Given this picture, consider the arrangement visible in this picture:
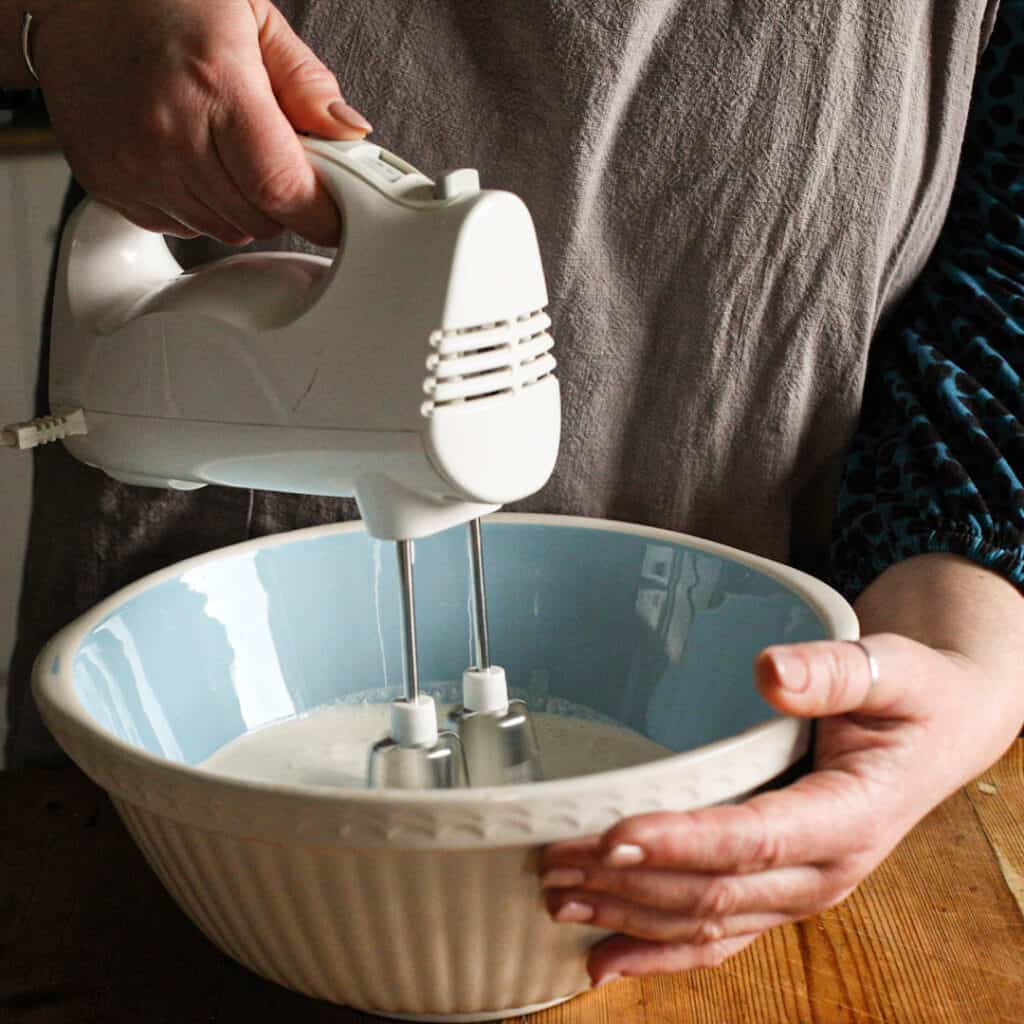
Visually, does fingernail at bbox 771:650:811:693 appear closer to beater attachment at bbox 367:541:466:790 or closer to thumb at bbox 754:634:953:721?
thumb at bbox 754:634:953:721

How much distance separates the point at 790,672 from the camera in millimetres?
495

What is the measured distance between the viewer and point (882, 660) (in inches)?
21.4

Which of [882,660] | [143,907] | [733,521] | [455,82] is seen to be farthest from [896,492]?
[143,907]

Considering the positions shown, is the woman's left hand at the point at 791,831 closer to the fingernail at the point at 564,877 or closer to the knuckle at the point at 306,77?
the fingernail at the point at 564,877

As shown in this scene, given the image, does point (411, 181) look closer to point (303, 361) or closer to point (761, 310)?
point (303, 361)

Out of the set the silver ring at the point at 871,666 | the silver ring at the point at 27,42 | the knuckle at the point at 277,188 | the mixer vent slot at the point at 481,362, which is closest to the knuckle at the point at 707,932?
the silver ring at the point at 871,666

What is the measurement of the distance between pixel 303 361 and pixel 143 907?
28cm

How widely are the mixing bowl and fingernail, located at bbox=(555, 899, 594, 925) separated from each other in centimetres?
1

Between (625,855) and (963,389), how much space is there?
415 mm

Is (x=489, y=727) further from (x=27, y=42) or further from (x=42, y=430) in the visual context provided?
(x=27, y=42)

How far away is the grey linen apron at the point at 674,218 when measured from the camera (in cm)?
70

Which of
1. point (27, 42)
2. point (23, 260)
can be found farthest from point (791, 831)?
point (23, 260)

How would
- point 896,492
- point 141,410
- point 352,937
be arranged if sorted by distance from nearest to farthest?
1. point 352,937
2. point 141,410
3. point 896,492

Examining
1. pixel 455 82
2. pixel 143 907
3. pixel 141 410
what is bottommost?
→ pixel 143 907
